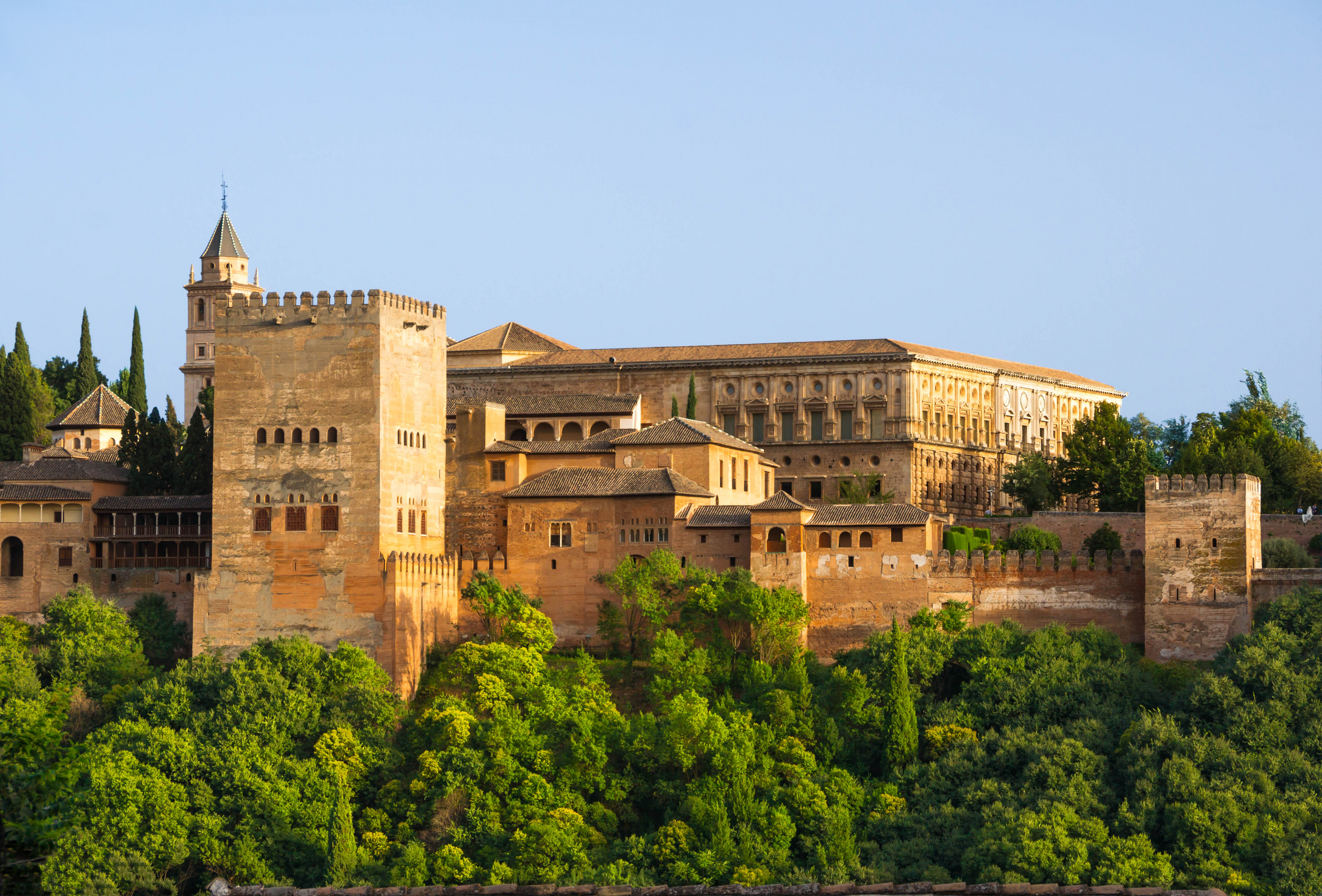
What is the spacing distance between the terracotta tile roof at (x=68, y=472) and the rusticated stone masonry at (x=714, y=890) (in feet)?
64.4

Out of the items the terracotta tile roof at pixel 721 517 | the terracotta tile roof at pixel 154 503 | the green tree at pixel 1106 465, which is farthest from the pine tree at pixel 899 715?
the terracotta tile roof at pixel 154 503

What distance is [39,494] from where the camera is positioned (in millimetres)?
66375

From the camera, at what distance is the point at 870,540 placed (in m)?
61.0

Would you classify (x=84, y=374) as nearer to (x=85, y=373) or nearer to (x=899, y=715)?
(x=85, y=373)

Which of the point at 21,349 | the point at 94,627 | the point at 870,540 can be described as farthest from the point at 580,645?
the point at 21,349

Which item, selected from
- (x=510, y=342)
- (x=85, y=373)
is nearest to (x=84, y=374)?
(x=85, y=373)

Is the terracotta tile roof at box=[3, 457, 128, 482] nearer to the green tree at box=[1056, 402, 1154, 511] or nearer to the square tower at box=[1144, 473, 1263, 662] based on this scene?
the square tower at box=[1144, 473, 1263, 662]

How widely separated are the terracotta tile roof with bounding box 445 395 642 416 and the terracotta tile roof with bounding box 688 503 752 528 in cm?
967

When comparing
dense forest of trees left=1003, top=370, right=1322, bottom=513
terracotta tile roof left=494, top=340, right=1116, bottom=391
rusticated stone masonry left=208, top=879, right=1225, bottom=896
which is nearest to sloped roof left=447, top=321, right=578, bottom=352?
terracotta tile roof left=494, top=340, right=1116, bottom=391

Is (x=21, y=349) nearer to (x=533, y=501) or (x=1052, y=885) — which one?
(x=533, y=501)

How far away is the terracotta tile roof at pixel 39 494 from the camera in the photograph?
6606 cm

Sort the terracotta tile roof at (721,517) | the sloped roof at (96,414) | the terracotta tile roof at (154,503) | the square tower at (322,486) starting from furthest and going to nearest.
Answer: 1. the sloped roof at (96,414)
2. the terracotta tile roof at (154,503)
3. the terracotta tile roof at (721,517)
4. the square tower at (322,486)

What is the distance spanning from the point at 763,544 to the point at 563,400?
1422 cm

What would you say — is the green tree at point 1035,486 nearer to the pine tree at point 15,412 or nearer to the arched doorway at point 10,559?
the arched doorway at point 10,559
